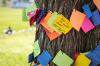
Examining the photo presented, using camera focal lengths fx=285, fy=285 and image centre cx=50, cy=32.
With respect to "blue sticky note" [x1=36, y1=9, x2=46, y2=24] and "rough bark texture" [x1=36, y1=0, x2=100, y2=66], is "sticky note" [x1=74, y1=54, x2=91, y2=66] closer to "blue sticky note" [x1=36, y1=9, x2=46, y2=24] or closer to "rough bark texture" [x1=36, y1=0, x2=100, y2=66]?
"rough bark texture" [x1=36, y1=0, x2=100, y2=66]

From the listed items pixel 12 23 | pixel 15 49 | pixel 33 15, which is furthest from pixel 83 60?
pixel 12 23

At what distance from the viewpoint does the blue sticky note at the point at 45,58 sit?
6.19ft

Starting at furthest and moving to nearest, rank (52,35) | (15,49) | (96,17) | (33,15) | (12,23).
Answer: (12,23)
(15,49)
(33,15)
(52,35)
(96,17)

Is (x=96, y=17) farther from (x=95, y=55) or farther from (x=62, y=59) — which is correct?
(x=62, y=59)

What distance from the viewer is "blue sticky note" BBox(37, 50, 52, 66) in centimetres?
189

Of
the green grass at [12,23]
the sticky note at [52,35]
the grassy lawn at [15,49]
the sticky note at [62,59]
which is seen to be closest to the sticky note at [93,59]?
the sticky note at [62,59]

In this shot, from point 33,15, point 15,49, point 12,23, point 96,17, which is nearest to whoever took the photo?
point 96,17

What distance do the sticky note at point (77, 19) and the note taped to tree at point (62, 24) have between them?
33 mm

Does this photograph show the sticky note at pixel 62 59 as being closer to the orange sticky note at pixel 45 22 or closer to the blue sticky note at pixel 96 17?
the orange sticky note at pixel 45 22

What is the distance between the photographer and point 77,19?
5.68 feet

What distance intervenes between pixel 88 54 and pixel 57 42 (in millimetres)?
224

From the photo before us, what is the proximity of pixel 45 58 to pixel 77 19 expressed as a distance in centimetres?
37

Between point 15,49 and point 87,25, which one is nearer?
point 87,25

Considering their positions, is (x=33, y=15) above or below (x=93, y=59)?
above
